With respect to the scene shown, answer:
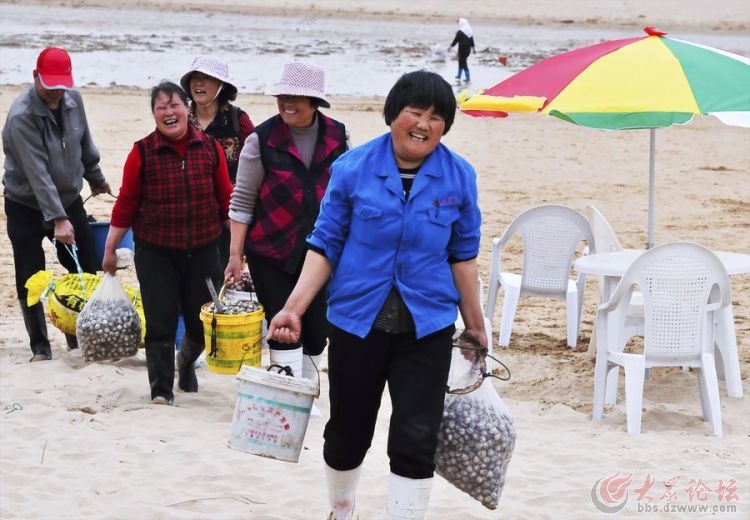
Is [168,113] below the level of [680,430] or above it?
above

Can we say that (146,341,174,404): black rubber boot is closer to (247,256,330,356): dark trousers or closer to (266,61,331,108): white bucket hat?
(247,256,330,356): dark trousers

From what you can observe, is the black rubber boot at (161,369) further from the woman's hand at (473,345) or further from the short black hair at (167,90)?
the woman's hand at (473,345)

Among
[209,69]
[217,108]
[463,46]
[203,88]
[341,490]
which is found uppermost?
[209,69]

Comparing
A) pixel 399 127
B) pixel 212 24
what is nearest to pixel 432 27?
pixel 212 24

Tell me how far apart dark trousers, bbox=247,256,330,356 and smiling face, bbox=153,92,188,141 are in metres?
0.78

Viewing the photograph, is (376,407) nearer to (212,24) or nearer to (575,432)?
(575,432)

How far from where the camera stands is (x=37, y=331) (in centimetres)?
693

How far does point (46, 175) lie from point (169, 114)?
1.18 m

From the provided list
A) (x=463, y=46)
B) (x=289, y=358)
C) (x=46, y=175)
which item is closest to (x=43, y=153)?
(x=46, y=175)


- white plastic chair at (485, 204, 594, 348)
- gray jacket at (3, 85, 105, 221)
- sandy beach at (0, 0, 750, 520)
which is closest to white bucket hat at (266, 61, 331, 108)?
sandy beach at (0, 0, 750, 520)

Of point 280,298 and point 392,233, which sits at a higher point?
point 392,233

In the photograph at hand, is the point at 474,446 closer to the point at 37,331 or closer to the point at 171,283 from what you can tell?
the point at 171,283

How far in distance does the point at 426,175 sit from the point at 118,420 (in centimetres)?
260

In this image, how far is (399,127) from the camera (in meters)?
3.82
